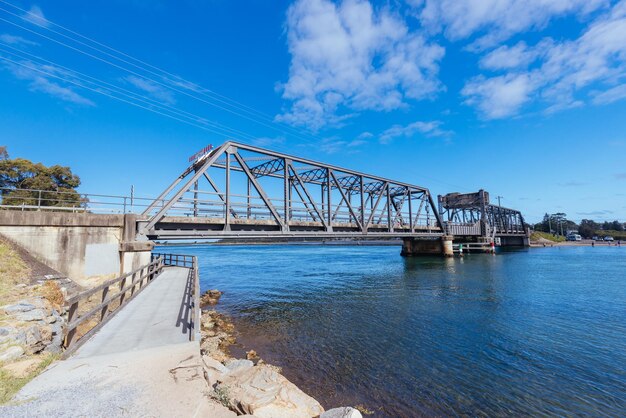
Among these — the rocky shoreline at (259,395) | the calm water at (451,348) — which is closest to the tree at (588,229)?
the calm water at (451,348)

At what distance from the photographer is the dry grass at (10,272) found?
31.8 ft

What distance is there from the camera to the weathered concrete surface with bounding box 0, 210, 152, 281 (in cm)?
1392


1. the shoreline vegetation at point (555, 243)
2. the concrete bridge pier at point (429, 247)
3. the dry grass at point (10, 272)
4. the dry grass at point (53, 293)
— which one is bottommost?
the shoreline vegetation at point (555, 243)

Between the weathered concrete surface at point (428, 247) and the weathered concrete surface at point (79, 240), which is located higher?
the weathered concrete surface at point (79, 240)

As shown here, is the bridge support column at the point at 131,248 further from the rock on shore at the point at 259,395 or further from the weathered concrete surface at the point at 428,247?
the weathered concrete surface at the point at 428,247

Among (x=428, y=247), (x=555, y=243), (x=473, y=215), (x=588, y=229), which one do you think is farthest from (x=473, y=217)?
(x=588, y=229)

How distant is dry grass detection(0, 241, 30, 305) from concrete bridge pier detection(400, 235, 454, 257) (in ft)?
199

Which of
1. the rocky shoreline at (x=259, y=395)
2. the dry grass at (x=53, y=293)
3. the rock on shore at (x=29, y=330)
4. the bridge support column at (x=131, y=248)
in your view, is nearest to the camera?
the rocky shoreline at (x=259, y=395)

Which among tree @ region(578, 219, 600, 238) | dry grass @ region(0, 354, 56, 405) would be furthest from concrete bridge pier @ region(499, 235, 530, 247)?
dry grass @ region(0, 354, 56, 405)

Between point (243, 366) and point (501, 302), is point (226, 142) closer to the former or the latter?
point (243, 366)

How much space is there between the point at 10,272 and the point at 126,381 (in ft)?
34.6

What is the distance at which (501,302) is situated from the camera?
20188 millimetres

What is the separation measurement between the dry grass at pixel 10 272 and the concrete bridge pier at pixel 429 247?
60.7 metres

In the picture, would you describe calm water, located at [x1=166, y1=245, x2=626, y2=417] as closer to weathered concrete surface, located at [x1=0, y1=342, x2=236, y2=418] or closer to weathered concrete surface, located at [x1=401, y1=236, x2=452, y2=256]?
weathered concrete surface, located at [x1=0, y1=342, x2=236, y2=418]
